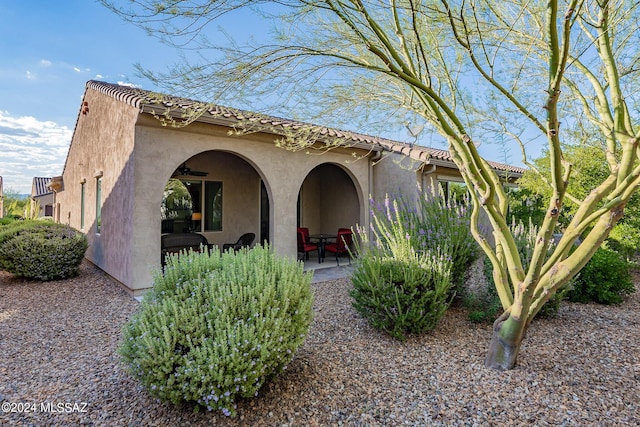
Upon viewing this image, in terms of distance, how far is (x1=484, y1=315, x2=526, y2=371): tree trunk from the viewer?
3672 mm

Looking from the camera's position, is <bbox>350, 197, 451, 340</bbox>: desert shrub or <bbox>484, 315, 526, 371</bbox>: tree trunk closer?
<bbox>484, 315, 526, 371</bbox>: tree trunk

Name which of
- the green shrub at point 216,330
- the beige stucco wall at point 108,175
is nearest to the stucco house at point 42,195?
the beige stucco wall at point 108,175

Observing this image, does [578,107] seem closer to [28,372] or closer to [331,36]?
[331,36]

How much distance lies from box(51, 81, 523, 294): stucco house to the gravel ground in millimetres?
2567

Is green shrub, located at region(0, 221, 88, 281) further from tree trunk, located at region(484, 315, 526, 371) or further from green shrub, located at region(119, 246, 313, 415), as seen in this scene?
tree trunk, located at region(484, 315, 526, 371)

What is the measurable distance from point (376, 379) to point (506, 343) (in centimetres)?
147

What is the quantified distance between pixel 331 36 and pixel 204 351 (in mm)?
3870

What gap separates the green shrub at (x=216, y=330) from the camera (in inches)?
105

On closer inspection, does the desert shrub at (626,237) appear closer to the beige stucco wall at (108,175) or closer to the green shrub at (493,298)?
the green shrub at (493,298)

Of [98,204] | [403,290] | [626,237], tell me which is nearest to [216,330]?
[403,290]

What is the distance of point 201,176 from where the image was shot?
35.3ft

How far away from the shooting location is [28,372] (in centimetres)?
398

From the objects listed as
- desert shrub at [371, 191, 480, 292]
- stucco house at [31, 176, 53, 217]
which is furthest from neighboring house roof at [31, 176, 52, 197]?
desert shrub at [371, 191, 480, 292]

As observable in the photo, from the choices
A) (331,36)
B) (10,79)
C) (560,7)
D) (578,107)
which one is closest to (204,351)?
(331,36)
